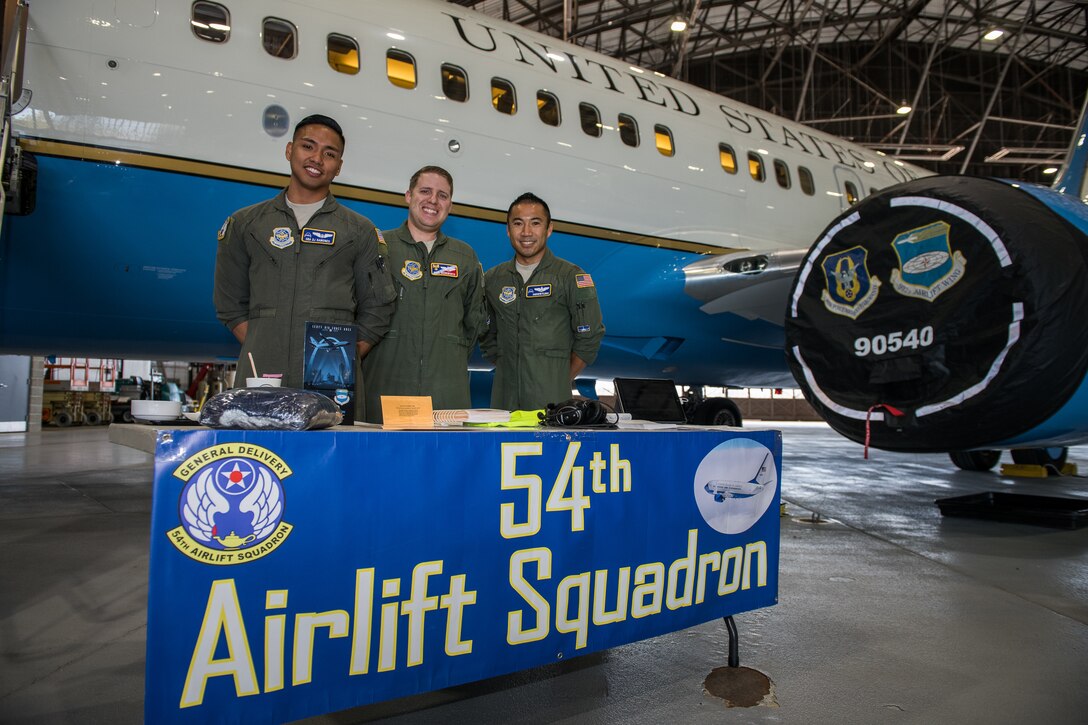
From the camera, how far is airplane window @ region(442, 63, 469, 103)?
15.5 feet

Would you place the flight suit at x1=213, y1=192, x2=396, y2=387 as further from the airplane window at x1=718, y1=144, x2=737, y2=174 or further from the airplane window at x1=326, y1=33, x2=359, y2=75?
the airplane window at x1=718, y1=144, x2=737, y2=174

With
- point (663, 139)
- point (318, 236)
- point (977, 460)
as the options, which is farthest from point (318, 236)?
point (977, 460)

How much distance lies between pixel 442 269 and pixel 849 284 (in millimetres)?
1789

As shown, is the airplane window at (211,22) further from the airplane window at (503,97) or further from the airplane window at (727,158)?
the airplane window at (727,158)

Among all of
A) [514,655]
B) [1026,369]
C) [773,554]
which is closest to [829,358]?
[1026,369]

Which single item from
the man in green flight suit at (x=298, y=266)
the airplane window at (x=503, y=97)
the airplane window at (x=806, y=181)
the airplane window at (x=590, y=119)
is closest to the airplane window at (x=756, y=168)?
the airplane window at (x=806, y=181)

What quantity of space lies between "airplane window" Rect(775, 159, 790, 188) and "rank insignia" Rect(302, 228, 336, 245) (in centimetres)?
539

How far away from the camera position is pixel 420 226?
3.07m

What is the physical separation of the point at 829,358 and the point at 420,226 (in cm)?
189

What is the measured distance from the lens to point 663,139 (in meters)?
A: 5.91

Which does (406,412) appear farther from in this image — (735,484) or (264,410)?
(735,484)

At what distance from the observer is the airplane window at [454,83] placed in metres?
4.72

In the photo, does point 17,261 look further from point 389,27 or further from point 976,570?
point 976,570

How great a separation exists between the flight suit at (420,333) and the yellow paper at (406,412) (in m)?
1.25
